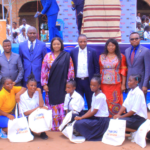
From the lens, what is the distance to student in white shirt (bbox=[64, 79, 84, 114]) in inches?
148

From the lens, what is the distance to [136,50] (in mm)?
4031

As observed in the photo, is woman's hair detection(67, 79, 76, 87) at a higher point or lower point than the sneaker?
higher

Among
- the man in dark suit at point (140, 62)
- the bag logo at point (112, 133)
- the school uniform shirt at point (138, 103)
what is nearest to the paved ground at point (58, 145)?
the bag logo at point (112, 133)

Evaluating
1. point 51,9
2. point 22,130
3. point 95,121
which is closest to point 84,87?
point 95,121

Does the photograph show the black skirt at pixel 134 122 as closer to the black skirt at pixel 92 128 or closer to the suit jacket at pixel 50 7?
the black skirt at pixel 92 128

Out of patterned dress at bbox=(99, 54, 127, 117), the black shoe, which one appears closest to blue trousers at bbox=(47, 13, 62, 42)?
patterned dress at bbox=(99, 54, 127, 117)

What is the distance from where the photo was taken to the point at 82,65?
4.04 meters

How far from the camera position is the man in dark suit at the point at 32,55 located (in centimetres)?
406

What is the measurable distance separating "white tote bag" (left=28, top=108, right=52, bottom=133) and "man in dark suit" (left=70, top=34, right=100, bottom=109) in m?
0.80

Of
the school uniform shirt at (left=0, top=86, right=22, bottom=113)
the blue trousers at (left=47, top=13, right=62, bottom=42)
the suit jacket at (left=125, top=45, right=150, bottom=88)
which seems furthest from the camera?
the blue trousers at (left=47, top=13, right=62, bottom=42)

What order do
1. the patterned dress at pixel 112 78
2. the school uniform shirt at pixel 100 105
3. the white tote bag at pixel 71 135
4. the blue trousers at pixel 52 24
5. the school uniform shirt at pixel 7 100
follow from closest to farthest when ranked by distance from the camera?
1. the white tote bag at pixel 71 135
2. the school uniform shirt at pixel 100 105
3. the school uniform shirt at pixel 7 100
4. the patterned dress at pixel 112 78
5. the blue trousers at pixel 52 24

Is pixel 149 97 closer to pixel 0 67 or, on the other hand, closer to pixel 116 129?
pixel 116 129

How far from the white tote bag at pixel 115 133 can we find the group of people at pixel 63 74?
0.33 m

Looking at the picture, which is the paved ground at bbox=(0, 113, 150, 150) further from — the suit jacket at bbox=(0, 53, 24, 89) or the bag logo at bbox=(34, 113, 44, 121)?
the suit jacket at bbox=(0, 53, 24, 89)
